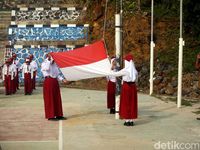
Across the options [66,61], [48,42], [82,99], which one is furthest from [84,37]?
[66,61]

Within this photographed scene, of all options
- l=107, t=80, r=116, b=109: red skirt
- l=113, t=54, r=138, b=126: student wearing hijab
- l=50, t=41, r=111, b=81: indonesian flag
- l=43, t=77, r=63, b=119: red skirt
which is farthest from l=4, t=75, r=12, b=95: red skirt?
l=113, t=54, r=138, b=126: student wearing hijab

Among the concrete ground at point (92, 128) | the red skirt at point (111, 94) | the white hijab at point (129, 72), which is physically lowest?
the concrete ground at point (92, 128)

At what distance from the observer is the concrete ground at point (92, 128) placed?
10.3 meters

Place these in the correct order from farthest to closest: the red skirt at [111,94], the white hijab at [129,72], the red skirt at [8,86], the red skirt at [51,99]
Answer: the red skirt at [8,86]
the red skirt at [111,94]
the red skirt at [51,99]
the white hijab at [129,72]

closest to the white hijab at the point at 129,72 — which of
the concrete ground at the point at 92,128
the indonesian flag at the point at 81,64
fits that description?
the indonesian flag at the point at 81,64

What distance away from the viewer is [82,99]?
1856 cm

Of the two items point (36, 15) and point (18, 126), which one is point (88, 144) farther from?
point (36, 15)

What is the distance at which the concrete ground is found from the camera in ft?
33.9

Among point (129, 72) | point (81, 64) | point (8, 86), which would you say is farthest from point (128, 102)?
point (8, 86)

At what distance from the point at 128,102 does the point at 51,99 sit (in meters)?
2.33

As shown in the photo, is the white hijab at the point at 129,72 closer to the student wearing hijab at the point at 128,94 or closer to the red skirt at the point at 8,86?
the student wearing hijab at the point at 128,94

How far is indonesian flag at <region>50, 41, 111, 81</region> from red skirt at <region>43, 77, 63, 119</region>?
0.48 metres

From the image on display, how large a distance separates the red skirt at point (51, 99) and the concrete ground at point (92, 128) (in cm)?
33

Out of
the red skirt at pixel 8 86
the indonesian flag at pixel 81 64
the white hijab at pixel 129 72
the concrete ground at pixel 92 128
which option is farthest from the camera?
the red skirt at pixel 8 86
